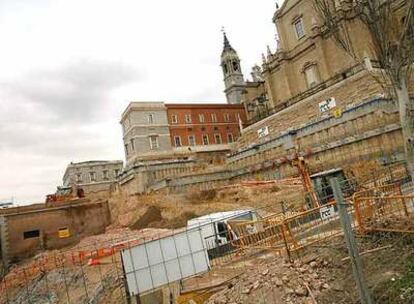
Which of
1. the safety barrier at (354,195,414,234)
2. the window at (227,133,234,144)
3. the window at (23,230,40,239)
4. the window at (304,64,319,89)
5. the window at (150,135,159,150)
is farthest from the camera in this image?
the window at (227,133,234,144)

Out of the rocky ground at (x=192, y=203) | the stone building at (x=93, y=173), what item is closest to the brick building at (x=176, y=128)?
the rocky ground at (x=192, y=203)

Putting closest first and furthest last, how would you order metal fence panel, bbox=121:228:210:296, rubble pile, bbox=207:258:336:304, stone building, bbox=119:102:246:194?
1. rubble pile, bbox=207:258:336:304
2. metal fence panel, bbox=121:228:210:296
3. stone building, bbox=119:102:246:194

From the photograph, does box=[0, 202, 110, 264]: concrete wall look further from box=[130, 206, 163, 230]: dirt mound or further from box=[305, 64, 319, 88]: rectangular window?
box=[305, 64, 319, 88]: rectangular window

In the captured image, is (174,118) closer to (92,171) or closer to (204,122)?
(204,122)

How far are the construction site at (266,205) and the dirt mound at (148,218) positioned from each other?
116mm

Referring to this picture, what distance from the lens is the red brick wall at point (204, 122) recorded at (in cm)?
5093

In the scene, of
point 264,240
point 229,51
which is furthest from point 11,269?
point 229,51

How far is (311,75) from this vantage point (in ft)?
119

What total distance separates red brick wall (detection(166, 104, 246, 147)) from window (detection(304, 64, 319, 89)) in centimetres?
1925

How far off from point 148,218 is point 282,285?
65.5 ft

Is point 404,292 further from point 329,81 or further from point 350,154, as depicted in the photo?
point 329,81

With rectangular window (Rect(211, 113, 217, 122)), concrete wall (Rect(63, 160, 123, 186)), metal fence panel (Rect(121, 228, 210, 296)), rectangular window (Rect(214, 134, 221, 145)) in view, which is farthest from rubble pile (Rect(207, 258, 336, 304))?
concrete wall (Rect(63, 160, 123, 186))

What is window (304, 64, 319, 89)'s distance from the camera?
35469 millimetres

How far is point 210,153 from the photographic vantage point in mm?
51344
